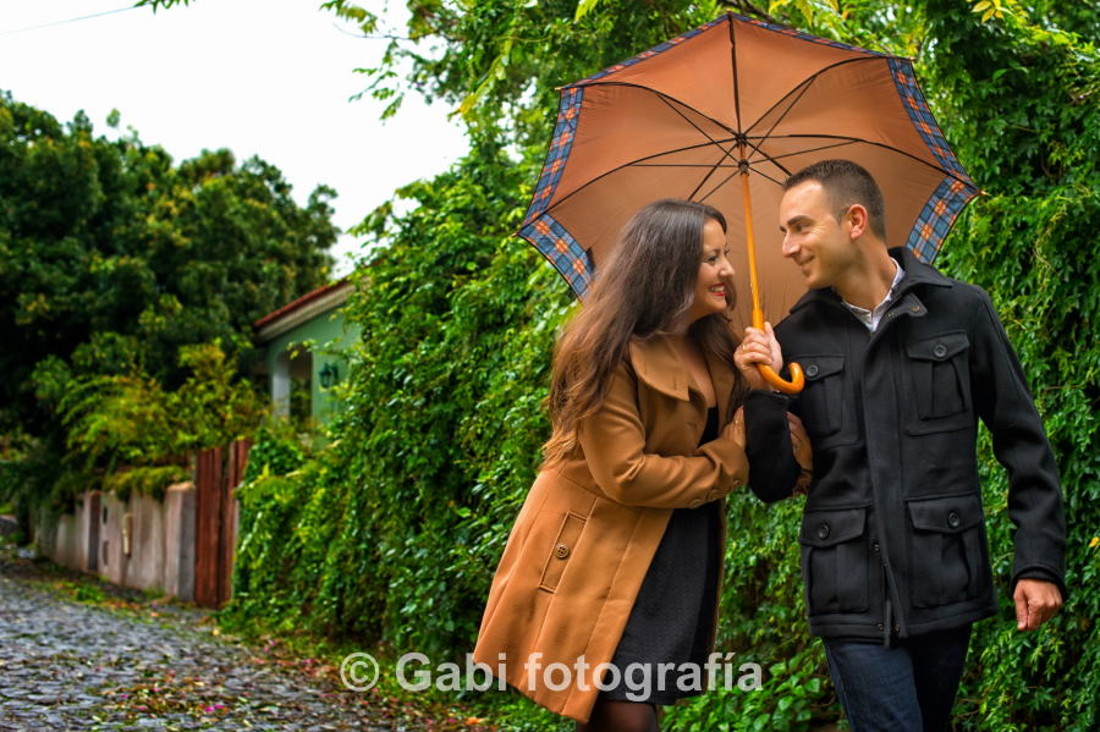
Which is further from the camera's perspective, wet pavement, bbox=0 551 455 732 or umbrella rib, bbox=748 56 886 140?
wet pavement, bbox=0 551 455 732

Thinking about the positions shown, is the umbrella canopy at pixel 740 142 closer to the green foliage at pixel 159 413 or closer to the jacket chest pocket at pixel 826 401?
the jacket chest pocket at pixel 826 401

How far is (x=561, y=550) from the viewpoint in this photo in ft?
10.2

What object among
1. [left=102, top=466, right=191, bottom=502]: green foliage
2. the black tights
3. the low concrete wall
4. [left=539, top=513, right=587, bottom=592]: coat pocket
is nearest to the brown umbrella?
[left=539, top=513, right=587, bottom=592]: coat pocket

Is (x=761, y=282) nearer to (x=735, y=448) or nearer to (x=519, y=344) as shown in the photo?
(x=735, y=448)

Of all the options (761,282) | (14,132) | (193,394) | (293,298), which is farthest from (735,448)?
(293,298)

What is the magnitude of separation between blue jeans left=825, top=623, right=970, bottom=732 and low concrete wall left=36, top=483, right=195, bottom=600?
15.7 m

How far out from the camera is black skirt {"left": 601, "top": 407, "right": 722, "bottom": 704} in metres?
3.04

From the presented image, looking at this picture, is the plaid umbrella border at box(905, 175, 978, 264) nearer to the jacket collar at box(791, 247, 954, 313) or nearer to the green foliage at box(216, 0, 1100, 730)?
the jacket collar at box(791, 247, 954, 313)

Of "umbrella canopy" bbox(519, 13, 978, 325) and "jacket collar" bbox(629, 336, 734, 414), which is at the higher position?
"umbrella canopy" bbox(519, 13, 978, 325)

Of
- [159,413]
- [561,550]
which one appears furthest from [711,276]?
[159,413]

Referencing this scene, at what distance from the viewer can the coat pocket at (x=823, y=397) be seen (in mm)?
3012

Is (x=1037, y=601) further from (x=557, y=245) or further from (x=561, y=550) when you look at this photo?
(x=557, y=245)

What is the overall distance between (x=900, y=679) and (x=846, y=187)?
117cm

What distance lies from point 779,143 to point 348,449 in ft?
22.2
